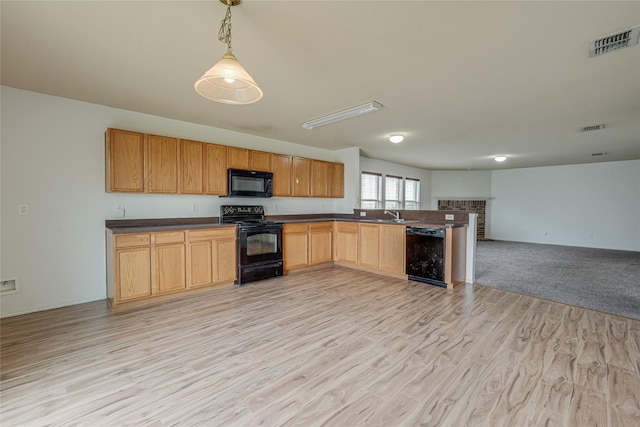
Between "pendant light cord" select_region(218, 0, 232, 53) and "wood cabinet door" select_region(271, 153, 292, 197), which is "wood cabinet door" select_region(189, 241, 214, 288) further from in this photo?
"pendant light cord" select_region(218, 0, 232, 53)

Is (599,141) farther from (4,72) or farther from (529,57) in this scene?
(4,72)

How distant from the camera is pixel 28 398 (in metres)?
1.76

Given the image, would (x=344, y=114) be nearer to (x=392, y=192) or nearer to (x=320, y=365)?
(x=320, y=365)

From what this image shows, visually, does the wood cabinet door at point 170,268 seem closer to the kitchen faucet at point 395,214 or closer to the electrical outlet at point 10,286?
the electrical outlet at point 10,286

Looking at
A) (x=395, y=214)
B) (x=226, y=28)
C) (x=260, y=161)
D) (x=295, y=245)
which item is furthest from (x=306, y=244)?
(x=226, y=28)

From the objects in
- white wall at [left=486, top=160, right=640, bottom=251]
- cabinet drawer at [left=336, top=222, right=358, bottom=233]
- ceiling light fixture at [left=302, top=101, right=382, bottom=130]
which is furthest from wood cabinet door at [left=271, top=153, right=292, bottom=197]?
white wall at [left=486, top=160, right=640, bottom=251]

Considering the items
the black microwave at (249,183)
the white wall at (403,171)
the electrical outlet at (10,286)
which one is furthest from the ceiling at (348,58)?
the white wall at (403,171)

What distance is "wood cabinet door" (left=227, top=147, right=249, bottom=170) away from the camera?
434 cm

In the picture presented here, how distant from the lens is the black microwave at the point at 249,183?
14.2ft

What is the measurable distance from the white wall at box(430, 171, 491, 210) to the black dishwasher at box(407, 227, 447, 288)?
20.2 ft

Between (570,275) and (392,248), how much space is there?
10.5 ft

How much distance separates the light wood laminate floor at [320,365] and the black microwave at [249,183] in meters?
1.76

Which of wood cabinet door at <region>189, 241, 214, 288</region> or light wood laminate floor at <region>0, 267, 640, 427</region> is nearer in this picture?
light wood laminate floor at <region>0, 267, 640, 427</region>

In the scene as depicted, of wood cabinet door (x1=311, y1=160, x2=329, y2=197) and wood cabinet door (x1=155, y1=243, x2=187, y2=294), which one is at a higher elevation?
wood cabinet door (x1=311, y1=160, x2=329, y2=197)
